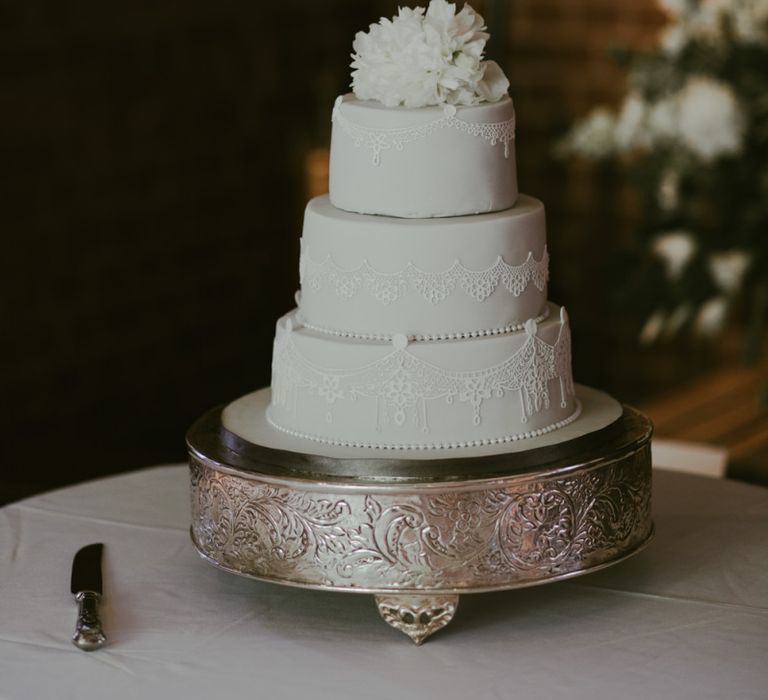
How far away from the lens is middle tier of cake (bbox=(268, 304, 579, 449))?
1942 mm

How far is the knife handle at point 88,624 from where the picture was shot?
1.82 m

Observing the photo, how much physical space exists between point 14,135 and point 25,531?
3.10m

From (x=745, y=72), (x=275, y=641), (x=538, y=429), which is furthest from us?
(x=745, y=72)

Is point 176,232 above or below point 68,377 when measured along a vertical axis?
above

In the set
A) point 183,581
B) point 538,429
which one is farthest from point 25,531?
point 538,429

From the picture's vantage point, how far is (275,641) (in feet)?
6.15

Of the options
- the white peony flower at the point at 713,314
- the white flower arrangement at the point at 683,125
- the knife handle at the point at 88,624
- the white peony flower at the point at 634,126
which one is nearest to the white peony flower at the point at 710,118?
the white flower arrangement at the point at 683,125

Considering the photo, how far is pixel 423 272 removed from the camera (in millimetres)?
1953

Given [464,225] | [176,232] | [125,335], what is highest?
[464,225]

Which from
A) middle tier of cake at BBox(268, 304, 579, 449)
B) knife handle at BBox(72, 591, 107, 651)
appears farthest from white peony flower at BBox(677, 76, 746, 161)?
knife handle at BBox(72, 591, 107, 651)

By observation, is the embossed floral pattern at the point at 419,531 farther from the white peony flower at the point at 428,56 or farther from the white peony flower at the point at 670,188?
the white peony flower at the point at 670,188

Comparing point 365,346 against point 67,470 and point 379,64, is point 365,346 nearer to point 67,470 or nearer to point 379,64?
point 379,64

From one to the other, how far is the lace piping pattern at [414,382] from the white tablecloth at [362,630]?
0.30m

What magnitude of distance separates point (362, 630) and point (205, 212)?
4379mm
